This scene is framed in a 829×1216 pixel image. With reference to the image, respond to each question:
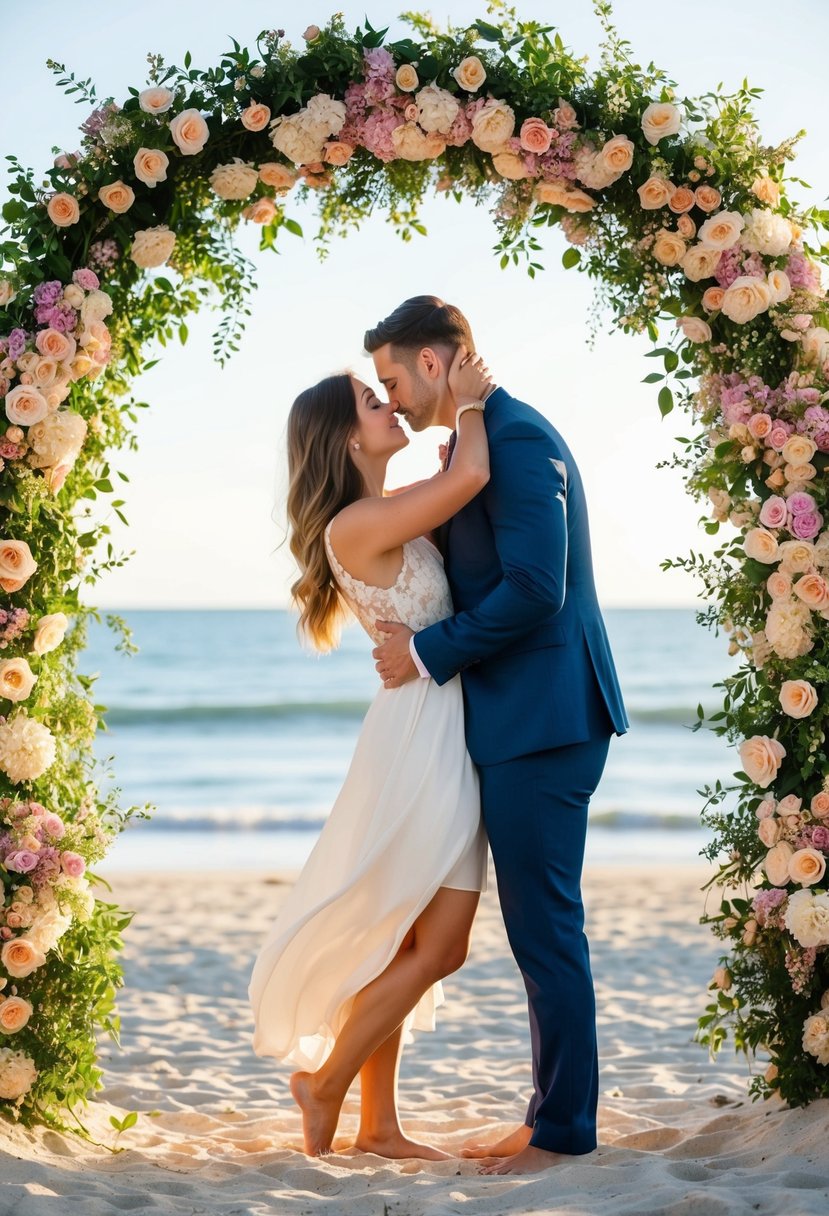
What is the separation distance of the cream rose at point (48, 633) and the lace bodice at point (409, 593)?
874 mm

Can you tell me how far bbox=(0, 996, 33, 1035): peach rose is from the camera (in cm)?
375

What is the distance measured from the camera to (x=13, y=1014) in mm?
3764

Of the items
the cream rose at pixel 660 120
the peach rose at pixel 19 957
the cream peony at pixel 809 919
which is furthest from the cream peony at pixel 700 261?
the peach rose at pixel 19 957

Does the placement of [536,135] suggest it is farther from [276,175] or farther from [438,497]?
[438,497]

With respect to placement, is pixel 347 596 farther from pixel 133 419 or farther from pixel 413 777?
pixel 133 419

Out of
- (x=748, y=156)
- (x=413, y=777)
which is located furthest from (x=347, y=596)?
(x=748, y=156)

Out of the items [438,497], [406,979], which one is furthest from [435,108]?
[406,979]

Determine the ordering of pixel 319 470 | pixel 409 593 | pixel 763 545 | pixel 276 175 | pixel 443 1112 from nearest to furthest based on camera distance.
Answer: pixel 763 545 < pixel 409 593 < pixel 319 470 < pixel 276 175 < pixel 443 1112

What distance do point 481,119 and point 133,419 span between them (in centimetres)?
156

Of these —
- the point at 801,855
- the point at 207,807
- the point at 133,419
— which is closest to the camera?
the point at 801,855

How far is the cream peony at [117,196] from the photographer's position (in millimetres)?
3979

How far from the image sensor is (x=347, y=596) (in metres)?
4.07

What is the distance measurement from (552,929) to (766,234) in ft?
7.42

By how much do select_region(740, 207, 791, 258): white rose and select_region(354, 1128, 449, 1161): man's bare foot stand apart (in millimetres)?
3035
